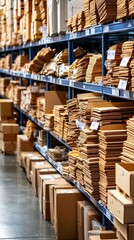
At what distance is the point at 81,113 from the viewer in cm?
646

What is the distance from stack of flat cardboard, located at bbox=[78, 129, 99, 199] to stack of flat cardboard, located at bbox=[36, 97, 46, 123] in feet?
11.8

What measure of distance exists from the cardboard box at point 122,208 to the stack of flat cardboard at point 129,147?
0.35m

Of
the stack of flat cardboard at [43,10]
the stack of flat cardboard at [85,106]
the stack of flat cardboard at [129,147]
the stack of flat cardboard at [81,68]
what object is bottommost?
the stack of flat cardboard at [129,147]

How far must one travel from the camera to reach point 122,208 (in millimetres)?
4496

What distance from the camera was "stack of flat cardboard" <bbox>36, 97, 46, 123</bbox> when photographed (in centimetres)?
962

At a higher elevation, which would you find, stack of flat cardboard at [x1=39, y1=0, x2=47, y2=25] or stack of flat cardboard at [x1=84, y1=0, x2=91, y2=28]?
stack of flat cardboard at [x1=39, y1=0, x2=47, y2=25]

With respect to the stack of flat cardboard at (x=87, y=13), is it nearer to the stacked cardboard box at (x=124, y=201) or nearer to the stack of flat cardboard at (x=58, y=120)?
the stack of flat cardboard at (x=58, y=120)

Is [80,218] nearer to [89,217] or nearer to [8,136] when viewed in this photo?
[89,217]

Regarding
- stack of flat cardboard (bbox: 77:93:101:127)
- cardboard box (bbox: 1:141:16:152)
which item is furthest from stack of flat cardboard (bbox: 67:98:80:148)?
cardboard box (bbox: 1:141:16:152)

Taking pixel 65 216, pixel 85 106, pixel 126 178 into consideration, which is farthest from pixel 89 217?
pixel 126 178

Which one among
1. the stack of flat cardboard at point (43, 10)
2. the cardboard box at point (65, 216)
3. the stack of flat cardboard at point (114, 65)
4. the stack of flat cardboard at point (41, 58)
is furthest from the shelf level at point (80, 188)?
the stack of flat cardboard at point (43, 10)

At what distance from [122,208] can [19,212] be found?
3.58 m

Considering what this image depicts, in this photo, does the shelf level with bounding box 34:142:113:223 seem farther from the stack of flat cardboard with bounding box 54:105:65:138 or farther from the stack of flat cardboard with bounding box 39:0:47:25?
the stack of flat cardboard with bounding box 39:0:47:25

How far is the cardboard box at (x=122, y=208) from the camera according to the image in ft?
14.6
